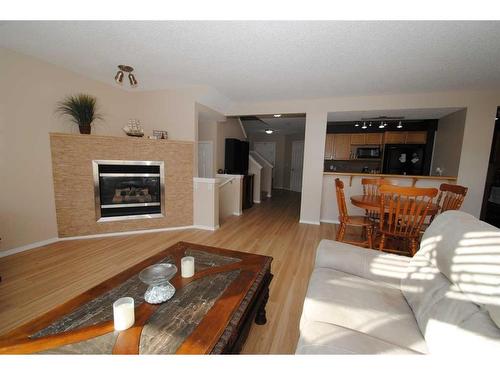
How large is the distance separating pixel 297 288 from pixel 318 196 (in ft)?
7.83

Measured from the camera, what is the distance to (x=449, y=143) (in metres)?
3.87

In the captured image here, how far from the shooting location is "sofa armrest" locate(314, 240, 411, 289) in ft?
4.31

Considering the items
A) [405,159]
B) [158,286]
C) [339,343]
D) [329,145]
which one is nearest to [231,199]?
[329,145]

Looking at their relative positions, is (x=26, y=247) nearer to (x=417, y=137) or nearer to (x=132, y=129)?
(x=132, y=129)

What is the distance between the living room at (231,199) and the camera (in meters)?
0.86

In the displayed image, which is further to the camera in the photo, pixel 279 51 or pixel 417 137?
pixel 417 137

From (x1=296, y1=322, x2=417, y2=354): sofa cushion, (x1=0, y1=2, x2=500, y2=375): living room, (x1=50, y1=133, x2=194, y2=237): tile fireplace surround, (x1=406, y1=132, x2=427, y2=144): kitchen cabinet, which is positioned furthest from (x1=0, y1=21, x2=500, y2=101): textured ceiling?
(x1=296, y1=322, x2=417, y2=354): sofa cushion

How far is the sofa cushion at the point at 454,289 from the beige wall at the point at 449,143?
3454 millimetres

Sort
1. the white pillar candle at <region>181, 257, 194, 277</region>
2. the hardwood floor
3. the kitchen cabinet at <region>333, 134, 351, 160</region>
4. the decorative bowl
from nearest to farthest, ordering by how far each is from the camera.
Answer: the decorative bowl < the white pillar candle at <region>181, 257, 194, 277</region> < the hardwood floor < the kitchen cabinet at <region>333, 134, 351, 160</region>

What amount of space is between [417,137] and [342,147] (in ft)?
5.41

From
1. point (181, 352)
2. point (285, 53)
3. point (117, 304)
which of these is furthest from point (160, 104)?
point (181, 352)

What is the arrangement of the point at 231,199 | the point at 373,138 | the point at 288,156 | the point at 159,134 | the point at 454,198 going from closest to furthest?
the point at 454,198 → the point at 159,134 → the point at 231,199 → the point at 373,138 → the point at 288,156

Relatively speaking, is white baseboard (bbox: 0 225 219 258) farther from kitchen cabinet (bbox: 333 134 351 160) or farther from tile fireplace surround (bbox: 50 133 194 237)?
kitchen cabinet (bbox: 333 134 351 160)

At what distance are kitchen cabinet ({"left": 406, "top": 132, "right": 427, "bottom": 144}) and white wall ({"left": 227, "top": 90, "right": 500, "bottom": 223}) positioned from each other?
1609mm
